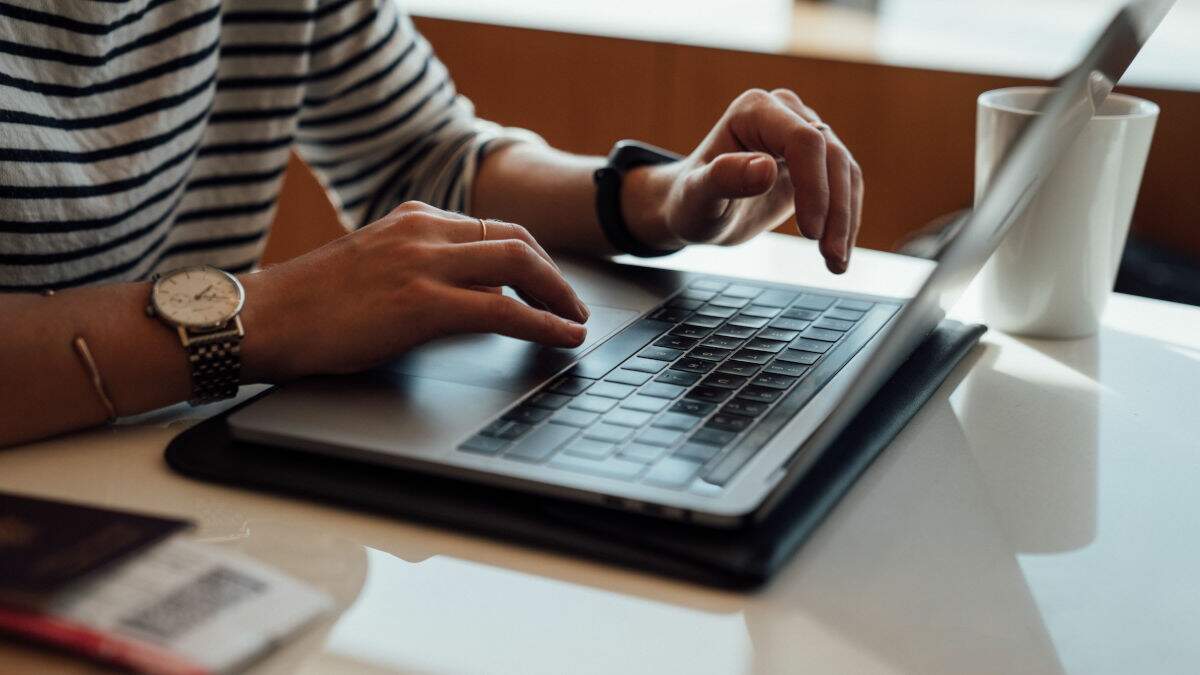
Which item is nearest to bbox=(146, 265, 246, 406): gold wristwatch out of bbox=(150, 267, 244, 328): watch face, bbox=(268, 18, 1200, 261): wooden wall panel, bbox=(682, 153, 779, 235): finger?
bbox=(150, 267, 244, 328): watch face

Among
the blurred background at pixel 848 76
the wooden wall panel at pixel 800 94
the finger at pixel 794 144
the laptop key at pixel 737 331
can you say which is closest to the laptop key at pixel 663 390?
the laptop key at pixel 737 331

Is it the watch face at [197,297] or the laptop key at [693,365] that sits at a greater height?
the watch face at [197,297]

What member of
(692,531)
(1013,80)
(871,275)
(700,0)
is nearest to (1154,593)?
(692,531)

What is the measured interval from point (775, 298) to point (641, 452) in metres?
0.28

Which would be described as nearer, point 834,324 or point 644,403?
point 644,403

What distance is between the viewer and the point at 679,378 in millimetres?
636

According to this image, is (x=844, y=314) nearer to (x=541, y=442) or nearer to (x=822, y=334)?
(x=822, y=334)

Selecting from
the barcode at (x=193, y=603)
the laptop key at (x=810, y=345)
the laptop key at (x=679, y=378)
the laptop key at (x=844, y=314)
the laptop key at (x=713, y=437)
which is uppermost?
the barcode at (x=193, y=603)

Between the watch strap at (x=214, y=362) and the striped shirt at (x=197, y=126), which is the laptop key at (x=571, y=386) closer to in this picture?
the watch strap at (x=214, y=362)

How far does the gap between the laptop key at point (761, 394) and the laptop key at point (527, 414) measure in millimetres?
106

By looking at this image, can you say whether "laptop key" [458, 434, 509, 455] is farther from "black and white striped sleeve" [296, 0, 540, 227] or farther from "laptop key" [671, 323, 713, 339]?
"black and white striped sleeve" [296, 0, 540, 227]

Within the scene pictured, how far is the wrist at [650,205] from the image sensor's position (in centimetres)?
91

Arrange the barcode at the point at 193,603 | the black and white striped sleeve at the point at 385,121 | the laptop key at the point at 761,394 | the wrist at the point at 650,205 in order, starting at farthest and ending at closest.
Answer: the black and white striped sleeve at the point at 385,121, the wrist at the point at 650,205, the laptop key at the point at 761,394, the barcode at the point at 193,603

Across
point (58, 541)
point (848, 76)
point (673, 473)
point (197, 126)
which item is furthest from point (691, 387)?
point (848, 76)
